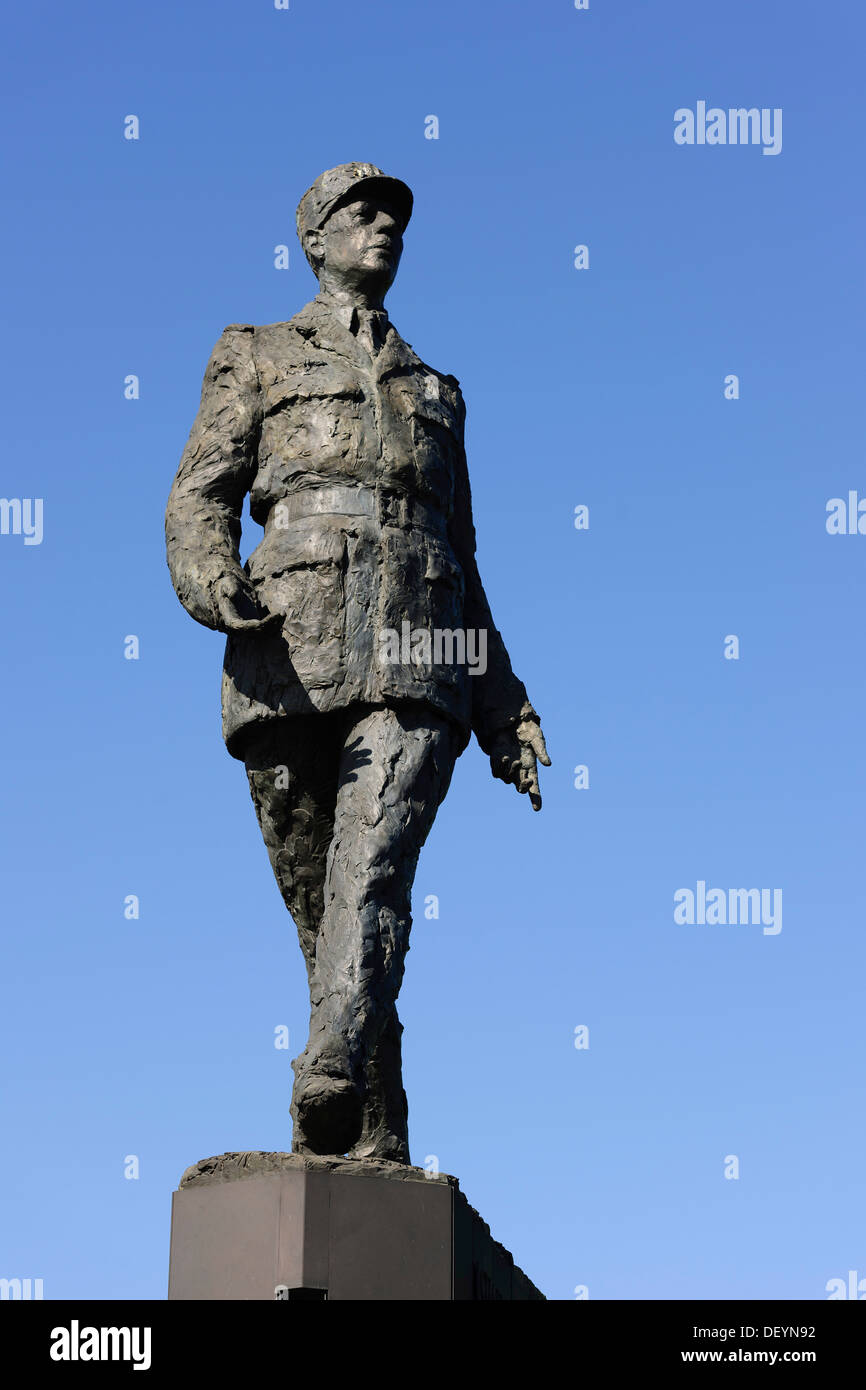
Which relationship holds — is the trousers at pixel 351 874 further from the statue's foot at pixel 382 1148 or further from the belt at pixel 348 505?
the belt at pixel 348 505

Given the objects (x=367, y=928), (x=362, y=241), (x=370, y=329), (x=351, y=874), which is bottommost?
(x=367, y=928)

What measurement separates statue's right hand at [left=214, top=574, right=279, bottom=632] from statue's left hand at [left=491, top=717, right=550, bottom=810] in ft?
4.78

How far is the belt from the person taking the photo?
977 cm

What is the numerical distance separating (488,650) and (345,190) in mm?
2145

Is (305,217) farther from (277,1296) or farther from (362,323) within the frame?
(277,1296)

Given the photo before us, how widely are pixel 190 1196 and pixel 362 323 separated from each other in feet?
12.7

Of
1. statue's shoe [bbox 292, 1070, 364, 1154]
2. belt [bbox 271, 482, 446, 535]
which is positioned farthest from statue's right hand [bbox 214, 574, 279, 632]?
statue's shoe [bbox 292, 1070, 364, 1154]

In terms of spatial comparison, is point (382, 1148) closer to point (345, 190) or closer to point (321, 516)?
point (321, 516)

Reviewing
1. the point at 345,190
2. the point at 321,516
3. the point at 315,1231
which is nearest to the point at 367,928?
the point at 315,1231

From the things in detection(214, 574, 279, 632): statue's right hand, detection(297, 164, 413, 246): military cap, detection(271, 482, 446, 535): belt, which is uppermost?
detection(297, 164, 413, 246): military cap

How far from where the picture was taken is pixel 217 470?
389 inches

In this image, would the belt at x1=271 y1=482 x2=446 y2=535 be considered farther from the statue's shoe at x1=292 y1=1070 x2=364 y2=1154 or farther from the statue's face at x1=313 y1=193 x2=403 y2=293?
the statue's shoe at x1=292 y1=1070 x2=364 y2=1154
